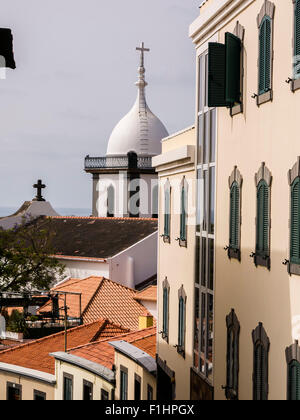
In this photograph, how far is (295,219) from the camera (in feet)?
44.6

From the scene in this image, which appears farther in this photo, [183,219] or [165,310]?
[165,310]

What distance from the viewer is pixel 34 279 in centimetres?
5366

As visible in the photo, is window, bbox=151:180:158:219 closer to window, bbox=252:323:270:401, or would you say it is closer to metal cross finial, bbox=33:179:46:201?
metal cross finial, bbox=33:179:46:201

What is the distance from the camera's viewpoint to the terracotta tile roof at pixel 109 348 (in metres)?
28.7

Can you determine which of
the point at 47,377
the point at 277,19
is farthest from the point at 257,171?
the point at 47,377

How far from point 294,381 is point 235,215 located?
4416 millimetres

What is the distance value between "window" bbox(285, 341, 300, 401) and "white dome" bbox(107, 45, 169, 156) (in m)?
60.7

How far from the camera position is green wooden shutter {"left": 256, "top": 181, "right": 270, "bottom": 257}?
15.1 meters

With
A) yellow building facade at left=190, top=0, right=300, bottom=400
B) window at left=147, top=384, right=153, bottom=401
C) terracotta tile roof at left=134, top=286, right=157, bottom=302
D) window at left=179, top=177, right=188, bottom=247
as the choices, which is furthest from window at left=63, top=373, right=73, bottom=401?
terracotta tile roof at left=134, top=286, right=157, bottom=302

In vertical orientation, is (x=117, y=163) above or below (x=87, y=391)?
above

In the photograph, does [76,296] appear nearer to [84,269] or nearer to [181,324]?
[84,269]

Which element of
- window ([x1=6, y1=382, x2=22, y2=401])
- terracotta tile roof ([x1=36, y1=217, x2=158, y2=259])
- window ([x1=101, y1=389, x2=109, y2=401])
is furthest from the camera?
terracotta tile roof ([x1=36, y1=217, x2=158, y2=259])

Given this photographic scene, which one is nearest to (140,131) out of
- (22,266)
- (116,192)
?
(116,192)
